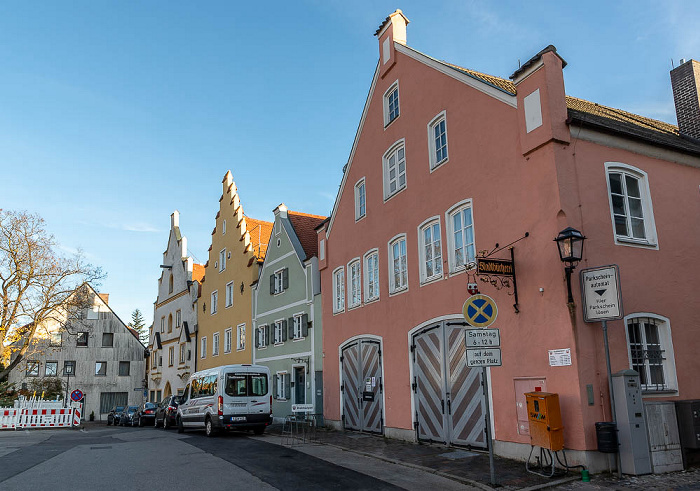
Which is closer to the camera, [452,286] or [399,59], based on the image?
[452,286]

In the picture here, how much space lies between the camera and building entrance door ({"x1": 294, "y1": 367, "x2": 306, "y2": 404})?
25.0 m

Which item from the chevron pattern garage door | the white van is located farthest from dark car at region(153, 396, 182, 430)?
the chevron pattern garage door

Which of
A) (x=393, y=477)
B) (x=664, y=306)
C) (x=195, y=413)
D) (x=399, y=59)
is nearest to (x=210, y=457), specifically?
(x=393, y=477)

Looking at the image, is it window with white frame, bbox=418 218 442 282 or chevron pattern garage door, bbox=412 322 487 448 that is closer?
chevron pattern garage door, bbox=412 322 487 448

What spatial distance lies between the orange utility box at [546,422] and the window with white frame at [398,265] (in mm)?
6626

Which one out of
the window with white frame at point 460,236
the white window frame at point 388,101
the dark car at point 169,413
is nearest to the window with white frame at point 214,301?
the dark car at point 169,413

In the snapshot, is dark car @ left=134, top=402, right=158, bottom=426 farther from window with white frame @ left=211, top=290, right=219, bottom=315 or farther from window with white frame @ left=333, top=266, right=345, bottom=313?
window with white frame @ left=333, top=266, right=345, bottom=313

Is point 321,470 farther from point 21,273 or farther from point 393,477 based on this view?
point 21,273

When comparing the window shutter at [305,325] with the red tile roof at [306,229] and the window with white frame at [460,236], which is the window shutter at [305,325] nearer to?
the red tile roof at [306,229]

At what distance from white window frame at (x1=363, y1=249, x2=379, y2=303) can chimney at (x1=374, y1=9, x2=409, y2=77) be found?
6.28 m

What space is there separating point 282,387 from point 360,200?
35.3ft

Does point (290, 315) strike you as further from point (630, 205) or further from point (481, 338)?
point (481, 338)

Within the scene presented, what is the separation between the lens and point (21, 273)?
1399 inches

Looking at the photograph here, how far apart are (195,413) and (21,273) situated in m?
19.7
